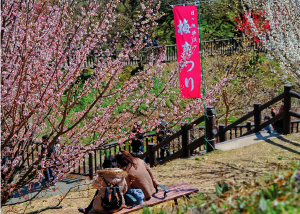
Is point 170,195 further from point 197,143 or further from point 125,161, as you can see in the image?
point 197,143

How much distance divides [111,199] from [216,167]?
3.67 m

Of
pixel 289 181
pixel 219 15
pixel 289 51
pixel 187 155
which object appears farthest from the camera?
pixel 219 15

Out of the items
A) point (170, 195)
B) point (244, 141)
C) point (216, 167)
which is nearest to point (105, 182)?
point (170, 195)

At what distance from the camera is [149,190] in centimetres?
501

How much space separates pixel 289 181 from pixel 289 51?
212 inches

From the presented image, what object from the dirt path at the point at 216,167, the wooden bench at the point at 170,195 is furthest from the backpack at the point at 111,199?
the dirt path at the point at 216,167

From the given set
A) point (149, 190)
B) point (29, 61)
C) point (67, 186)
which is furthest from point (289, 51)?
point (67, 186)

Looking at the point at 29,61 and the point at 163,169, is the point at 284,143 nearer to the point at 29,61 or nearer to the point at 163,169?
the point at 163,169

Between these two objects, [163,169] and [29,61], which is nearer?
[29,61]

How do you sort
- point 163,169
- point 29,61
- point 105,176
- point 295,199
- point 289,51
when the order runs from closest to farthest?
point 295,199, point 29,61, point 105,176, point 289,51, point 163,169

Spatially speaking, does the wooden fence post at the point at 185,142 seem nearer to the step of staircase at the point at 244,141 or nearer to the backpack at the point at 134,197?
the step of staircase at the point at 244,141

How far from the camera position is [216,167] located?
7516 mm

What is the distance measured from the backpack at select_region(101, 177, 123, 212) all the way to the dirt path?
2.17 meters

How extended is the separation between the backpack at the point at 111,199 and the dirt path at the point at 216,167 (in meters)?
2.17
